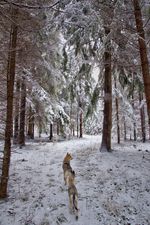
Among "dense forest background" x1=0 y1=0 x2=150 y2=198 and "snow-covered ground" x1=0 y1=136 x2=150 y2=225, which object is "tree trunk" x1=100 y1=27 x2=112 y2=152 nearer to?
"dense forest background" x1=0 y1=0 x2=150 y2=198

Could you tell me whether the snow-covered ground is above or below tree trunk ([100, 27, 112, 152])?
below

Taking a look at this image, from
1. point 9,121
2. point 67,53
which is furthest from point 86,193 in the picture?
point 67,53

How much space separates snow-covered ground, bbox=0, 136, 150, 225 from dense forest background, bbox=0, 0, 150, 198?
2.97 ft

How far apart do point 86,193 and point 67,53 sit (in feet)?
25.6

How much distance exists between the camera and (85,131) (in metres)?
42.6

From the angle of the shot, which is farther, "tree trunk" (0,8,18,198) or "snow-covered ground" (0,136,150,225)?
"tree trunk" (0,8,18,198)

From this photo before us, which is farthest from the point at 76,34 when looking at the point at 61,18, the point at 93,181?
the point at 93,181

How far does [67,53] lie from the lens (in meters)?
11.9

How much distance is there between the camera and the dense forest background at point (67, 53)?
6258 millimetres

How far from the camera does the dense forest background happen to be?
20.5 feet

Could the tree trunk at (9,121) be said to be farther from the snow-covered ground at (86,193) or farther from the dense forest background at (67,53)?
the snow-covered ground at (86,193)

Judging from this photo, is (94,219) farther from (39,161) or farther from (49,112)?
(49,112)

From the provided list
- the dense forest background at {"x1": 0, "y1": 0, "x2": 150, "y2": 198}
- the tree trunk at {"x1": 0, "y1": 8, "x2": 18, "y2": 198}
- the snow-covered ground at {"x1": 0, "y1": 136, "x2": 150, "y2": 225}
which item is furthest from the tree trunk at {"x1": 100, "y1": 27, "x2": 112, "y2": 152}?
the tree trunk at {"x1": 0, "y1": 8, "x2": 18, "y2": 198}

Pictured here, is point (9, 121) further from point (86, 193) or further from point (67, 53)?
point (67, 53)
